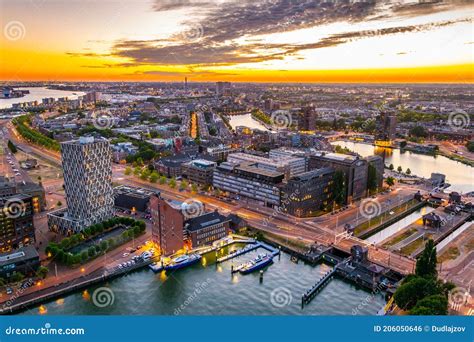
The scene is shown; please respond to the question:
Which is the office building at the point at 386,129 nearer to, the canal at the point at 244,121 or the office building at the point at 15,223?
the canal at the point at 244,121

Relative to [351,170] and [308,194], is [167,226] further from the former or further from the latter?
[351,170]

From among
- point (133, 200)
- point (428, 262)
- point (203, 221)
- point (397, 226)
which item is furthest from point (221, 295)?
point (397, 226)

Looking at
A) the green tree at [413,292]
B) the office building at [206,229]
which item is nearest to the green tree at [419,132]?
the office building at [206,229]

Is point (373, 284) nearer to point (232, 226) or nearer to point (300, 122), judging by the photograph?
point (232, 226)

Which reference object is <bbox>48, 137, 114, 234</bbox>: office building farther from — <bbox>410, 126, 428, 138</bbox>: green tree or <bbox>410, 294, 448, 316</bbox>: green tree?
<bbox>410, 126, 428, 138</bbox>: green tree

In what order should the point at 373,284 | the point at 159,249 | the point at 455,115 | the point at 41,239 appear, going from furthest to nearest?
the point at 455,115 → the point at 41,239 → the point at 159,249 → the point at 373,284

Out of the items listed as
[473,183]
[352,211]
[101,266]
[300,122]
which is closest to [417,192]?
[352,211]

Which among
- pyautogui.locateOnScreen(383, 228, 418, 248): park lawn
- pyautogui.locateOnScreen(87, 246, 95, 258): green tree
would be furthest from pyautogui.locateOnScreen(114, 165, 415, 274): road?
pyautogui.locateOnScreen(87, 246, 95, 258): green tree
